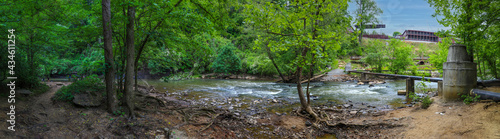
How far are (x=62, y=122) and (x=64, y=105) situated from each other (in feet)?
3.77

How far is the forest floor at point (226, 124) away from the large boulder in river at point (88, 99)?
0.44 ft

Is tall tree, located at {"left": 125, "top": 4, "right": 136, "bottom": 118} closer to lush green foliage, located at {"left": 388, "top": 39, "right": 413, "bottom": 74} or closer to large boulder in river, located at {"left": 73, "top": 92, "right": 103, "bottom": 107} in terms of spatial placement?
large boulder in river, located at {"left": 73, "top": 92, "right": 103, "bottom": 107}

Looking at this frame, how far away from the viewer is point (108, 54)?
513cm

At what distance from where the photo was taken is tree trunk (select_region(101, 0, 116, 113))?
497 centimetres

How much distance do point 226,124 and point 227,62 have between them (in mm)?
23063

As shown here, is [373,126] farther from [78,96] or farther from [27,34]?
[27,34]

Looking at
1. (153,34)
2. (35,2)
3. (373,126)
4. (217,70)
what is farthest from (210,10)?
(217,70)

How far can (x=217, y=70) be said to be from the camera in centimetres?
2964

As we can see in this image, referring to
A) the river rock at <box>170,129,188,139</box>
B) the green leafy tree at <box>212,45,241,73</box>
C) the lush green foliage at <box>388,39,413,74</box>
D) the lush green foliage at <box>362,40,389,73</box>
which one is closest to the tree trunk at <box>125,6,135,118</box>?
the river rock at <box>170,129,188,139</box>

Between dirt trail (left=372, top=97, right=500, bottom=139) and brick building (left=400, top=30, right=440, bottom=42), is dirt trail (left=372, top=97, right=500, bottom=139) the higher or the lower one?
the lower one

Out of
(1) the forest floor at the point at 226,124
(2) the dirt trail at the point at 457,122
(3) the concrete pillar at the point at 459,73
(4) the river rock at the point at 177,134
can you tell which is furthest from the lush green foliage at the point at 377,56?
(4) the river rock at the point at 177,134

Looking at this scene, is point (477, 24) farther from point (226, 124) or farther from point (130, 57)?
point (130, 57)

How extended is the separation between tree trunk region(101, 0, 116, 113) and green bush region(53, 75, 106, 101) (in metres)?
1.20

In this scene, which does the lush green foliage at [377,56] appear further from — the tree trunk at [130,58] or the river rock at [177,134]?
the tree trunk at [130,58]
